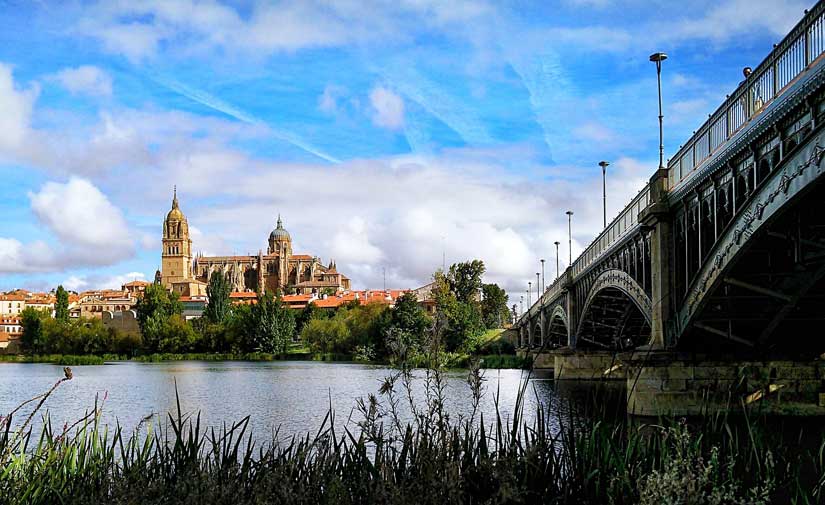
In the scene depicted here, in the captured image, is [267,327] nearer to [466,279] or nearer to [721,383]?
[466,279]

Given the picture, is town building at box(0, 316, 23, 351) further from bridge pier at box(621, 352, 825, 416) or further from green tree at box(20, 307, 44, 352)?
bridge pier at box(621, 352, 825, 416)

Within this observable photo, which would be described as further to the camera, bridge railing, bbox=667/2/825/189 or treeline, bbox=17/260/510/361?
treeline, bbox=17/260/510/361

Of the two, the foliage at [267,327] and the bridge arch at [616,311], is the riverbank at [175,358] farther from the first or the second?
the bridge arch at [616,311]

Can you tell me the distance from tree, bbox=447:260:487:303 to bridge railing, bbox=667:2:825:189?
300 ft

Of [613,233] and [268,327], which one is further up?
[613,233]

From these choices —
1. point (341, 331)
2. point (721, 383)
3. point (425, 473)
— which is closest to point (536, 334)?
point (341, 331)

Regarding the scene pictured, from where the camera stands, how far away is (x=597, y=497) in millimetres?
8062

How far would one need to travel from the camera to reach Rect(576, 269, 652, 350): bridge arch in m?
30.4

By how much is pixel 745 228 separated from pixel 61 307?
133 meters

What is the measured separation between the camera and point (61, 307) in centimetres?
13725

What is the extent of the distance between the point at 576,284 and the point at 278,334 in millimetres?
68753

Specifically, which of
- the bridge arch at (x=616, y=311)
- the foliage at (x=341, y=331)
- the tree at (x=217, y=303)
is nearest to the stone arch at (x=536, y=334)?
the foliage at (x=341, y=331)

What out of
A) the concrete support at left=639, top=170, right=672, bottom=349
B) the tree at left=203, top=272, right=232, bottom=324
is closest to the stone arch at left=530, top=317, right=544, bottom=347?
the tree at left=203, top=272, right=232, bottom=324

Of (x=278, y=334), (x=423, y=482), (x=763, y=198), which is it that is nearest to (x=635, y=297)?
(x=763, y=198)
